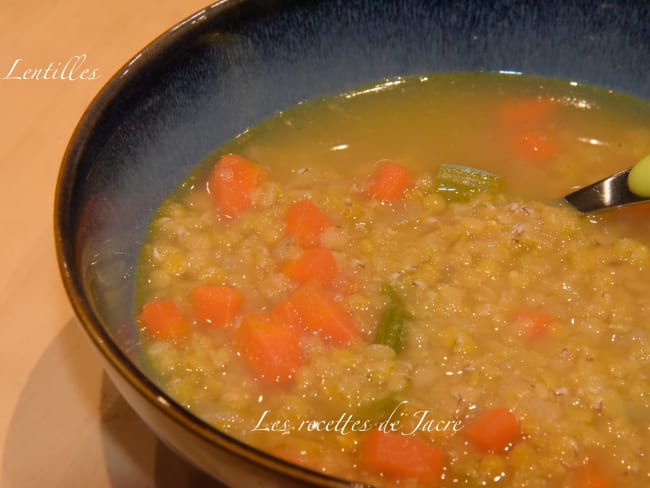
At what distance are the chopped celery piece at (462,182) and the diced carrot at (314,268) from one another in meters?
0.42

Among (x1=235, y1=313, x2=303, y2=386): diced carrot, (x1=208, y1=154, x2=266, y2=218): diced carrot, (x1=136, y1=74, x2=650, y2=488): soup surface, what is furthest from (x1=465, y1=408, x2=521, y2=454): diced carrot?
(x1=208, y1=154, x2=266, y2=218): diced carrot

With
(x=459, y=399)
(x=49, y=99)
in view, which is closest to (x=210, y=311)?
(x=459, y=399)

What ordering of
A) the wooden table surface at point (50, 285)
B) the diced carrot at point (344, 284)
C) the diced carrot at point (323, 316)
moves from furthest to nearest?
the diced carrot at point (344, 284) → the diced carrot at point (323, 316) → the wooden table surface at point (50, 285)

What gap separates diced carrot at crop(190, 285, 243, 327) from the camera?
5.99 feet

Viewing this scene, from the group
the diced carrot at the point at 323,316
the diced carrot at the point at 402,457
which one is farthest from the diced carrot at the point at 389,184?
the diced carrot at the point at 402,457

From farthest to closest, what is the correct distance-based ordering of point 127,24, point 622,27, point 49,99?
1. point 127,24
2. point 49,99
3. point 622,27

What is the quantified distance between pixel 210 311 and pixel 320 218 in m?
0.40

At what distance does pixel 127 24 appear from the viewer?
280 cm

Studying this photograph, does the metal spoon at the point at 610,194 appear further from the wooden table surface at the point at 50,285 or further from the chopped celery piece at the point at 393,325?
the wooden table surface at the point at 50,285

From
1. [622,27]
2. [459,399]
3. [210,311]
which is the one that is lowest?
[459,399]

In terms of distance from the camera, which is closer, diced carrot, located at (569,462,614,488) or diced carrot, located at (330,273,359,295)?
A: diced carrot, located at (569,462,614,488)

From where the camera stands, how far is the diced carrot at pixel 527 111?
7.85 feet

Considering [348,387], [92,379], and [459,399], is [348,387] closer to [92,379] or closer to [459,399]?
[459,399]

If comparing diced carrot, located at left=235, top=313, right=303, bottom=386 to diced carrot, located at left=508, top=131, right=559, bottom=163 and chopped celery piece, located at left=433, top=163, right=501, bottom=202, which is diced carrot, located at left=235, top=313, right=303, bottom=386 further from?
diced carrot, located at left=508, top=131, right=559, bottom=163
